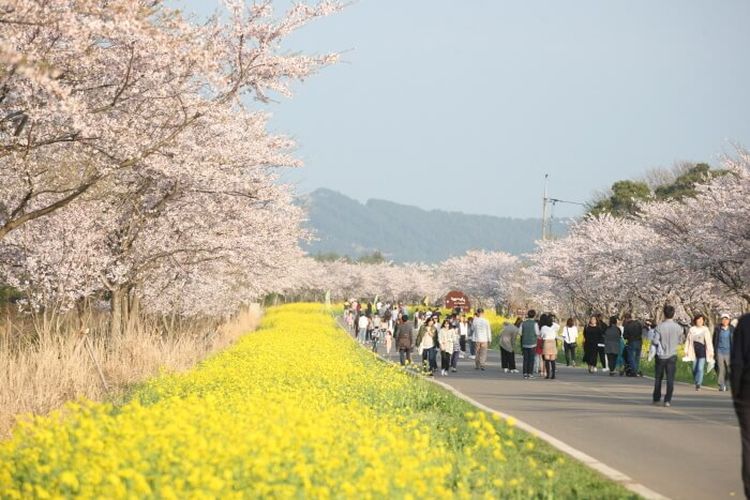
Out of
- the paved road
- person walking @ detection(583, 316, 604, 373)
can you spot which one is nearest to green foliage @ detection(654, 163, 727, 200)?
person walking @ detection(583, 316, 604, 373)

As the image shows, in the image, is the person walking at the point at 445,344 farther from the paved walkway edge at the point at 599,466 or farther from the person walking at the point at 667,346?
the paved walkway edge at the point at 599,466

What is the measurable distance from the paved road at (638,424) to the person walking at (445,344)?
1.96 feet

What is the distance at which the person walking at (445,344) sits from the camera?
29.6 meters

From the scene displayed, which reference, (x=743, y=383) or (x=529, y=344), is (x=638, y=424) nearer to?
(x=743, y=383)

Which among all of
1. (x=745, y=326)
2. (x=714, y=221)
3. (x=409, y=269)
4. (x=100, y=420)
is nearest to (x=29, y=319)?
(x=714, y=221)

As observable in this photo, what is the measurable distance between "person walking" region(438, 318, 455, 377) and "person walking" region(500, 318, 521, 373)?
2.20 metres

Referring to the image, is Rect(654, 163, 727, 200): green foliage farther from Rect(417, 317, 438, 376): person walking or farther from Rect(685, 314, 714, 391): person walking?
Rect(685, 314, 714, 391): person walking

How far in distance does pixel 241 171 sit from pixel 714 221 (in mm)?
13699

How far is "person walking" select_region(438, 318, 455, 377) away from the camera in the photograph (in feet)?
97.2

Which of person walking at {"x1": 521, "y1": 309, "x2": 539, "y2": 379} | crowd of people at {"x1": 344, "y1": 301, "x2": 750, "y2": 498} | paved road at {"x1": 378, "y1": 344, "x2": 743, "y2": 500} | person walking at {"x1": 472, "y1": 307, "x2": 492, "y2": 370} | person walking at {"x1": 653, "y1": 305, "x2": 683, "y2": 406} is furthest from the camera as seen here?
person walking at {"x1": 472, "y1": 307, "x2": 492, "y2": 370}

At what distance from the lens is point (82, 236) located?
22875 millimetres

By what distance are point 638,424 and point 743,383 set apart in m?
8.04

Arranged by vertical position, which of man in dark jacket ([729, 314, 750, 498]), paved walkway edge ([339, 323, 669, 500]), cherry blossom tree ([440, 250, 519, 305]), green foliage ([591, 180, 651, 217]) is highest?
green foliage ([591, 180, 651, 217])

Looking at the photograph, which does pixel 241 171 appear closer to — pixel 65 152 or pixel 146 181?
pixel 146 181
